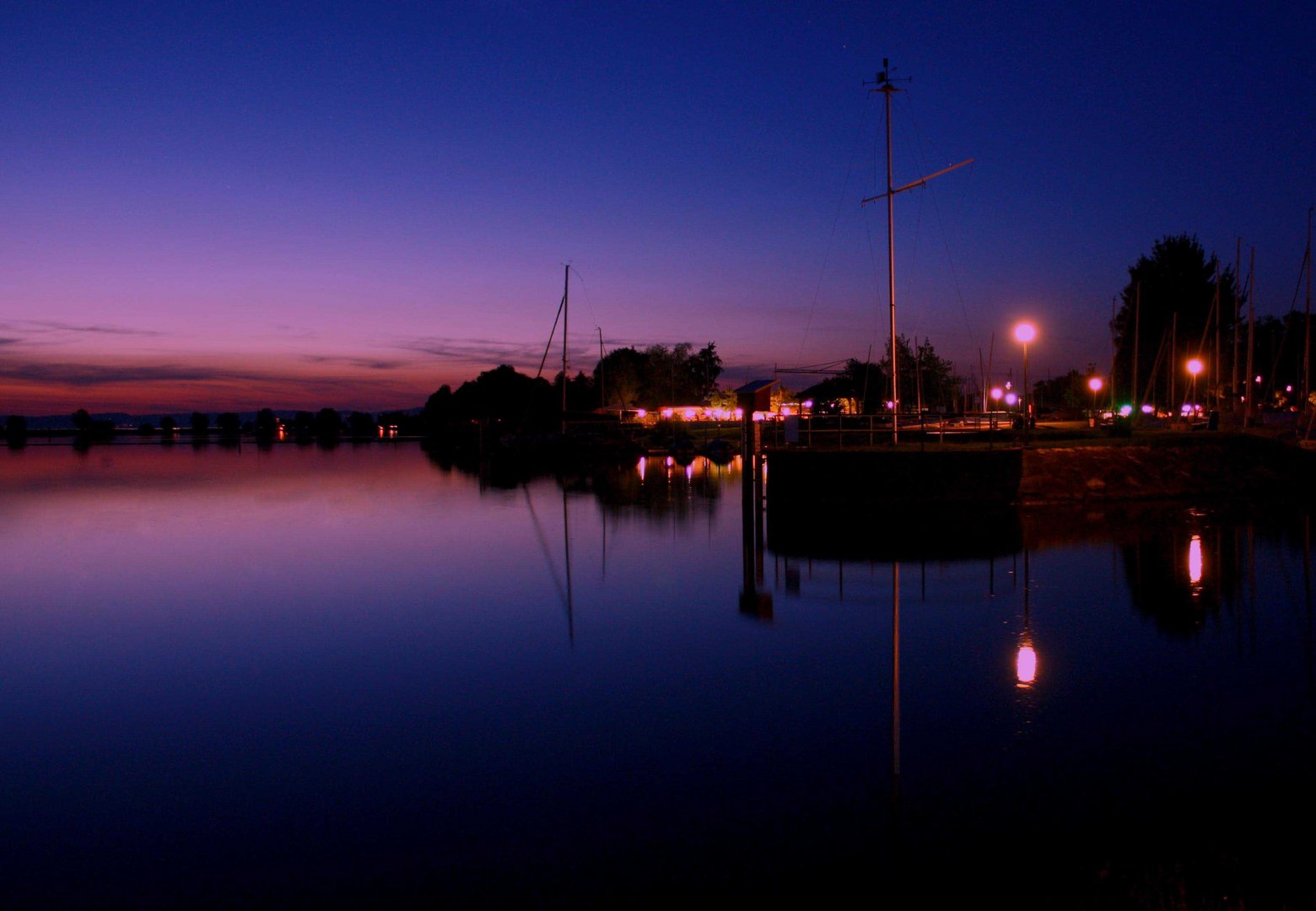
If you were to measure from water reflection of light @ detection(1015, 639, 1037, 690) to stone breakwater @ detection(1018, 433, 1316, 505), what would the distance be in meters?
15.0

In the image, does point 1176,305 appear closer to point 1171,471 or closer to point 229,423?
point 1171,471

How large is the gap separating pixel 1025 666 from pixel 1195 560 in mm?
8232

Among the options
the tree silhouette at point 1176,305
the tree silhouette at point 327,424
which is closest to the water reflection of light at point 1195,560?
the tree silhouette at point 1176,305

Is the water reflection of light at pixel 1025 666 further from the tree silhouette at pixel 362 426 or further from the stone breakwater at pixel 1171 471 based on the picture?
the tree silhouette at pixel 362 426

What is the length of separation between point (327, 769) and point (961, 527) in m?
16.2

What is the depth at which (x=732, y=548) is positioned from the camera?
1895cm

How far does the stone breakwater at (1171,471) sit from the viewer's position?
79.5ft

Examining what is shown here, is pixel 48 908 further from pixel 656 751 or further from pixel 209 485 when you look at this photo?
pixel 209 485

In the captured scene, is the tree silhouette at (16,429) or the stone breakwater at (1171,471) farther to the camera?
the tree silhouette at (16,429)

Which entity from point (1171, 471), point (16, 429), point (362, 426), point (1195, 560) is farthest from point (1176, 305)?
point (16, 429)

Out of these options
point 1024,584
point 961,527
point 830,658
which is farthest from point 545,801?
point 961,527

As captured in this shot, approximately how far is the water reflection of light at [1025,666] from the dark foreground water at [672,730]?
0.04m

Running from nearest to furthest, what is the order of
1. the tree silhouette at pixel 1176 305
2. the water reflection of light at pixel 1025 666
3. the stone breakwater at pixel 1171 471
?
the water reflection of light at pixel 1025 666
the stone breakwater at pixel 1171 471
the tree silhouette at pixel 1176 305

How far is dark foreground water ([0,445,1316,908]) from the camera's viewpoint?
211 inches
